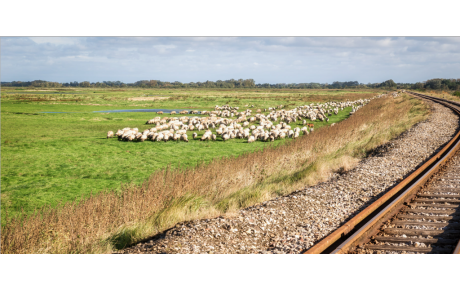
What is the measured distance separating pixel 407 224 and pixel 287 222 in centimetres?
241

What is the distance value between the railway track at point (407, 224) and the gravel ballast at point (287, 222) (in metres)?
0.42

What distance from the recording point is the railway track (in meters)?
Result: 5.39

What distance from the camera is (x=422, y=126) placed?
68.4 ft

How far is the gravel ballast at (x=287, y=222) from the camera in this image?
5773mm

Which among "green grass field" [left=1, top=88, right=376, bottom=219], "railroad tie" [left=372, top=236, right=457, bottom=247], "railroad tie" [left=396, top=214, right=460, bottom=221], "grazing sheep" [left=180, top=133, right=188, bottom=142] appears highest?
"grazing sheep" [left=180, top=133, right=188, bottom=142]

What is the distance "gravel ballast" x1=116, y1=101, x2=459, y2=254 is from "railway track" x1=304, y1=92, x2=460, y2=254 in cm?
42

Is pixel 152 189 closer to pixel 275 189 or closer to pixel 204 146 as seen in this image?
pixel 275 189

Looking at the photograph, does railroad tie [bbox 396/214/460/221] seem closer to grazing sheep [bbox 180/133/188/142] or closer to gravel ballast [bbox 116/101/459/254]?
gravel ballast [bbox 116/101/459/254]


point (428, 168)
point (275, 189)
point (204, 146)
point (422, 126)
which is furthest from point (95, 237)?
point (422, 126)

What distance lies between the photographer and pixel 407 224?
20.7 feet

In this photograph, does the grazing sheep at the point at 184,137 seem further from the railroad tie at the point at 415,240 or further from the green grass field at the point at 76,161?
the railroad tie at the point at 415,240

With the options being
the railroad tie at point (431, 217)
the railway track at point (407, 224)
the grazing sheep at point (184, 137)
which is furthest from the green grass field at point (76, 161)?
the railroad tie at point (431, 217)

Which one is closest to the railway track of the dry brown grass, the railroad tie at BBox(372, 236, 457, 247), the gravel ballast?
the railroad tie at BBox(372, 236, 457, 247)

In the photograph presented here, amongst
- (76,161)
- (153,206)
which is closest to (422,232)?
(153,206)
